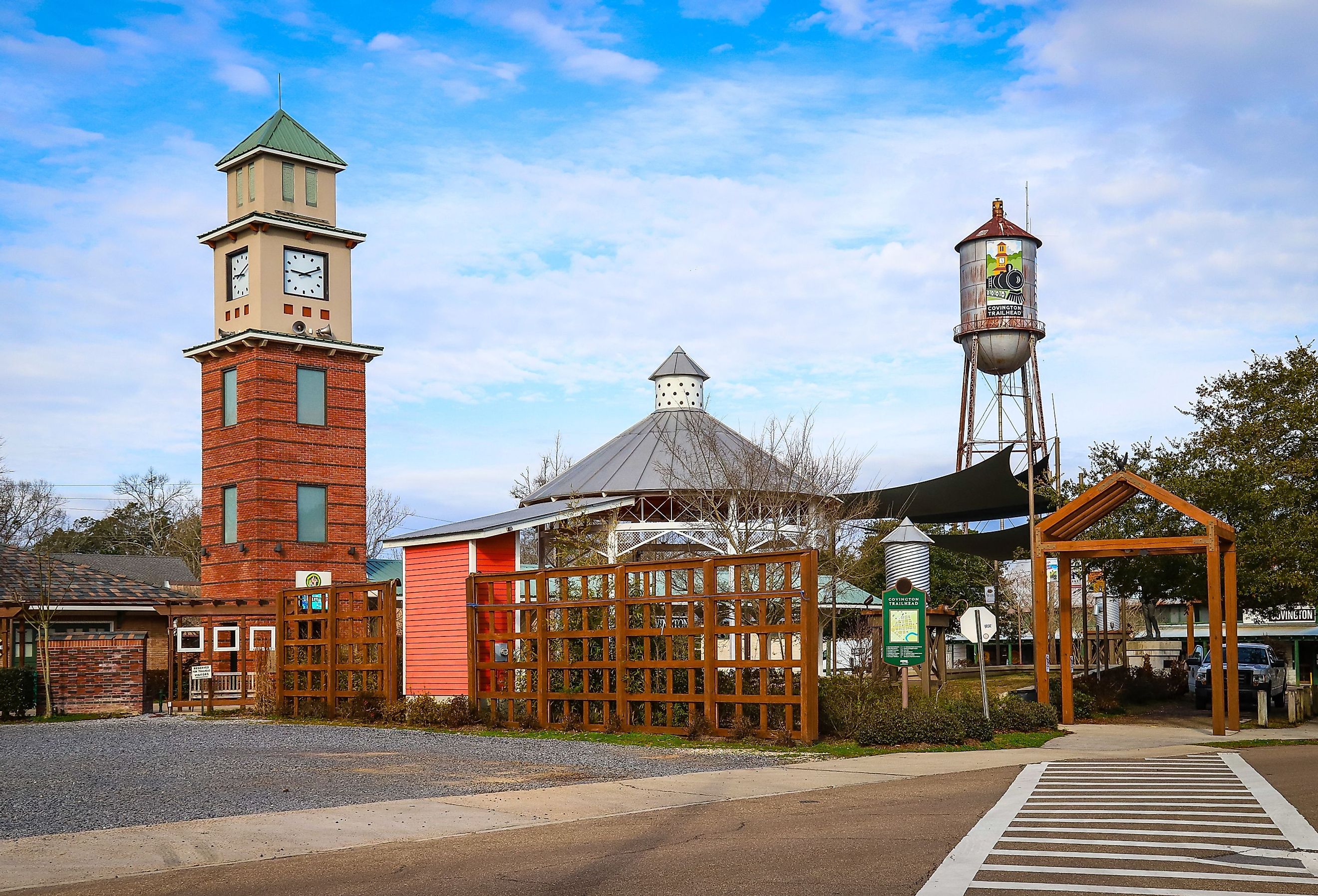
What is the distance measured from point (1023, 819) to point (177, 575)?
4985 cm

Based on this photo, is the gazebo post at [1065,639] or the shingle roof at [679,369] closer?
the gazebo post at [1065,639]

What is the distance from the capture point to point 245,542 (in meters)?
43.0

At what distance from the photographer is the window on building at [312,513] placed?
44219 millimetres

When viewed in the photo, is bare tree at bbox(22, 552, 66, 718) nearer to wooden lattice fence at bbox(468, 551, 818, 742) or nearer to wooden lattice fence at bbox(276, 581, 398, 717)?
wooden lattice fence at bbox(276, 581, 398, 717)

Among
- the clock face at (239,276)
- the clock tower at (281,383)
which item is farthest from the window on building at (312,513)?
the clock face at (239,276)

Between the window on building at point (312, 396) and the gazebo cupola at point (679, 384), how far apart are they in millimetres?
12931

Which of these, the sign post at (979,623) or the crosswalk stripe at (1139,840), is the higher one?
the sign post at (979,623)

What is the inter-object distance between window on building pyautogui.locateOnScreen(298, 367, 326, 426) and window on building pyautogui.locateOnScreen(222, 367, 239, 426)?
202 centimetres

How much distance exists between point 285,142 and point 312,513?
501 inches

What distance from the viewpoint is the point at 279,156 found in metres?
44.7

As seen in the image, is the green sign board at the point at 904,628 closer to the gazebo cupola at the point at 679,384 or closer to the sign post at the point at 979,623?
the sign post at the point at 979,623

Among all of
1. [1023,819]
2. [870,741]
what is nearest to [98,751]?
[870,741]

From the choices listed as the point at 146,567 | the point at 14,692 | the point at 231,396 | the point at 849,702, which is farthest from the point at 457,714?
the point at 146,567

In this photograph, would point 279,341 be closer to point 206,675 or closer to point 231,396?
point 231,396
